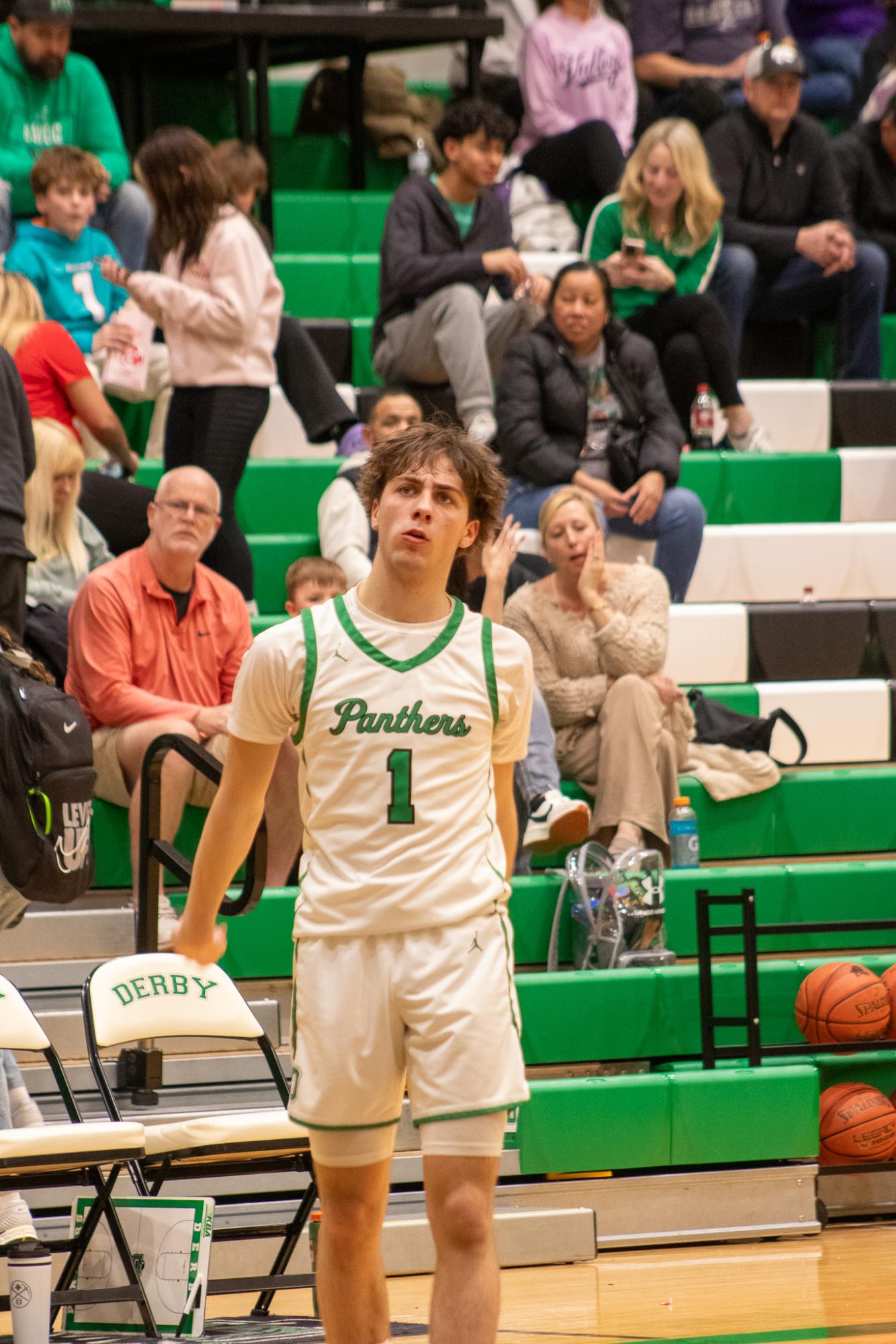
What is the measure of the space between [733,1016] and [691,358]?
2.83 metres

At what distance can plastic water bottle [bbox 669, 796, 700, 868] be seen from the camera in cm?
533

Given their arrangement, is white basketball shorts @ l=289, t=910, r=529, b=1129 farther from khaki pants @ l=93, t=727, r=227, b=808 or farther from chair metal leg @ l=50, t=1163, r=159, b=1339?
khaki pants @ l=93, t=727, r=227, b=808

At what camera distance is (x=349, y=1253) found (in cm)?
250

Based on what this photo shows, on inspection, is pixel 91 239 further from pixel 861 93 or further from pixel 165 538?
pixel 861 93

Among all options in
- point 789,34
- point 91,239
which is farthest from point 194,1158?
point 789,34

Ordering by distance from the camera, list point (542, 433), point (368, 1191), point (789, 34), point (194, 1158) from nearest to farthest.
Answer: point (368, 1191) → point (194, 1158) → point (542, 433) → point (789, 34)

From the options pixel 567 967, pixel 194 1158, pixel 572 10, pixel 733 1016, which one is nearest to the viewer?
pixel 194 1158

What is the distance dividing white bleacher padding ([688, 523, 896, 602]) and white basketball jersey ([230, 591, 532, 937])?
4137 mm

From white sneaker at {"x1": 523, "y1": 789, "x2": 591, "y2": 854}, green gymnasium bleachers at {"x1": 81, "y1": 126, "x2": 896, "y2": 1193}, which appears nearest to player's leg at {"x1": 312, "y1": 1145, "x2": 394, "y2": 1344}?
green gymnasium bleachers at {"x1": 81, "y1": 126, "x2": 896, "y2": 1193}

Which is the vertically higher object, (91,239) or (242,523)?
(91,239)

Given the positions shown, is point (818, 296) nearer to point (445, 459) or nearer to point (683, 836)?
point (683, 836)

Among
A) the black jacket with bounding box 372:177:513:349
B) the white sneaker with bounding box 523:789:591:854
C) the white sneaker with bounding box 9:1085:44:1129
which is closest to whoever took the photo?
the white sneaker with bounding box 9:1085:44:1129

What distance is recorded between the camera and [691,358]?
677cm

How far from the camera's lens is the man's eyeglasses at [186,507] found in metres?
4.86
